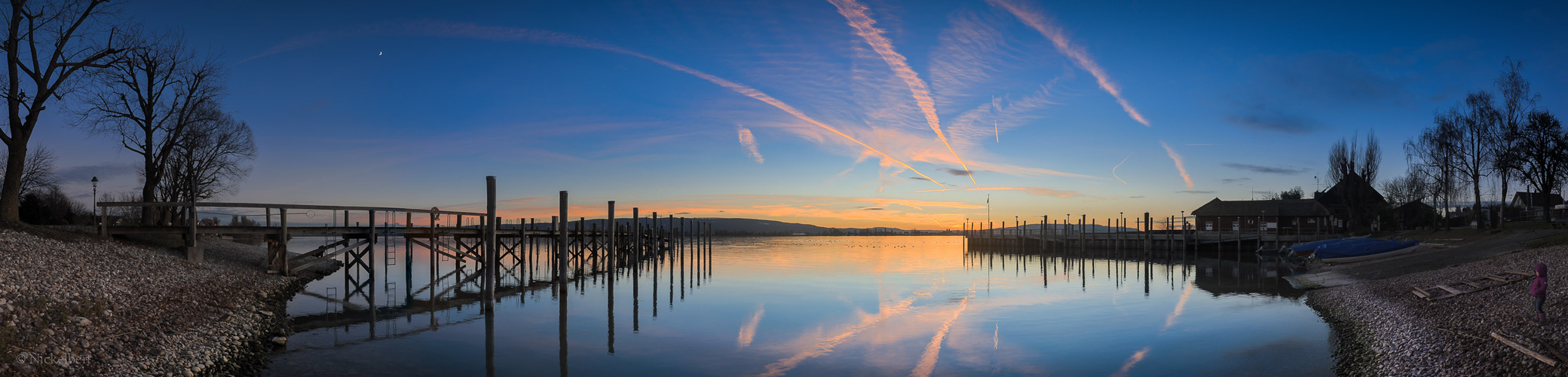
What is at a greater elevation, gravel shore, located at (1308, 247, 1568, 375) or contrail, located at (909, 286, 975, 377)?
gravel shore, located at (1308, 247, 1568, 375)

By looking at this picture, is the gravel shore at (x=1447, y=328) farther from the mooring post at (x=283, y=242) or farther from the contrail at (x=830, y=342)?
the mooring post at (x=283, y=242)

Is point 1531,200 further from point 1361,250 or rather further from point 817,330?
point 817,330

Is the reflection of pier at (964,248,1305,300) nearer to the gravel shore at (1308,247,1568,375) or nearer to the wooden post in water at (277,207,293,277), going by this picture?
the gravel shore at (1308,247,1568,375)

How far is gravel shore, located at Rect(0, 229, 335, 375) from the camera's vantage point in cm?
955

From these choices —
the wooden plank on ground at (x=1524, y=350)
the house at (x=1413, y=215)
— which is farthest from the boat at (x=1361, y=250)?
the house at (x=1413, y=215)

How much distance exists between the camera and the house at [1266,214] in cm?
6450

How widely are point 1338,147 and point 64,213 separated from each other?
95123 mm

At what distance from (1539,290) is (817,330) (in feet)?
40.9

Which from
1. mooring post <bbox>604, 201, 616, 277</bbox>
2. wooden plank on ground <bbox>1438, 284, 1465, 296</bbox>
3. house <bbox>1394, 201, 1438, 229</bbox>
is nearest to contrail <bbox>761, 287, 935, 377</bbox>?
mooring post <bbox>604, 201, 616, 277</bbox>

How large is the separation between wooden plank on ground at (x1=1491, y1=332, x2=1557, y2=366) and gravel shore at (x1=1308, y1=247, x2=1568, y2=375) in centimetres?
8

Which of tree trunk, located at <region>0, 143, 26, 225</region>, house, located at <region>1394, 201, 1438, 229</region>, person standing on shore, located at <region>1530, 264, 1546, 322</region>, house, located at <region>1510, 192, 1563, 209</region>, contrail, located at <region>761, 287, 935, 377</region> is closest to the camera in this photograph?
person standing on shore, located at <region>1530, 264, 1546, 322</region>

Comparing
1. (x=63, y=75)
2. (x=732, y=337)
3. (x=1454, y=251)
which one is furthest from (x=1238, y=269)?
(x=63, y=75)

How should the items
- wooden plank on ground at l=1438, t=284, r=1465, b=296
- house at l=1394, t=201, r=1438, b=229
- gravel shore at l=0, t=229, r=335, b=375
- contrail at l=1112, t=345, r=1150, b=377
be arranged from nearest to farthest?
gravel shore at l=0, t=229, r=335, b=375
contrail at l=1112, t=345, r=1150, b=377
wooden plank on ground at l=1438, t=284, r=1465, b=296
house at l=1394, t=201, r=1438, b=229

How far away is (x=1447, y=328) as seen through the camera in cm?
1277
